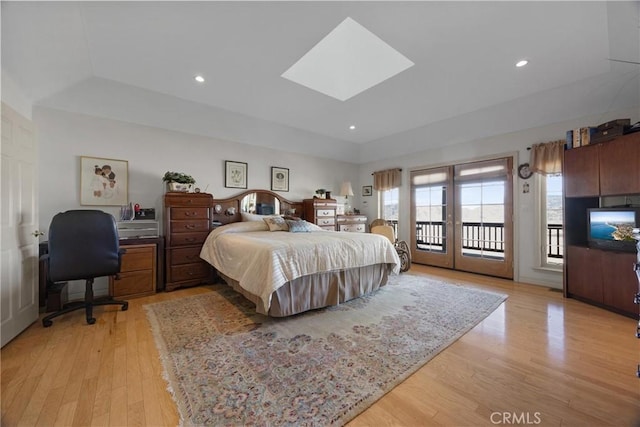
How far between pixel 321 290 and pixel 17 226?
2.81 m

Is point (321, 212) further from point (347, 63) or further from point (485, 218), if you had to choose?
point (485, 218)

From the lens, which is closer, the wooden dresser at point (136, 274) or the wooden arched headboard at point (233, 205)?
the wooden dresser at point (136, 274)

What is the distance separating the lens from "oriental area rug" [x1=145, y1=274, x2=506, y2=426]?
1.31m

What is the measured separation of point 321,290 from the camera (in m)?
2.58

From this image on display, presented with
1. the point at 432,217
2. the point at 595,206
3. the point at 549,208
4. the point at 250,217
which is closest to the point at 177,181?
the point at 250,217

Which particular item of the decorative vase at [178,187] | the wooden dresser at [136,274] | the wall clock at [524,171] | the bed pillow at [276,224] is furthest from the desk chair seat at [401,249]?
the wooden dresser at [136,274]

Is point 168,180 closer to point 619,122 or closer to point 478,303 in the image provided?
point 478,303

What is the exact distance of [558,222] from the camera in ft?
12.5

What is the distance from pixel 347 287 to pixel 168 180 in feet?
9.51

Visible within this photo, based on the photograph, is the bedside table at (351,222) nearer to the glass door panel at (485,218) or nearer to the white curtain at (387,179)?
the white curtain at (387,179)

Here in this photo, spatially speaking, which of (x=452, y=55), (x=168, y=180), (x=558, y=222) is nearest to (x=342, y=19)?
(x=452, y=55)

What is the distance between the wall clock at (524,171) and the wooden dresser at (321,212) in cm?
322

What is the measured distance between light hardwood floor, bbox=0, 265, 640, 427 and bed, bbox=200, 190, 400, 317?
0.92m

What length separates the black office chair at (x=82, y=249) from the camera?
2230 mm
